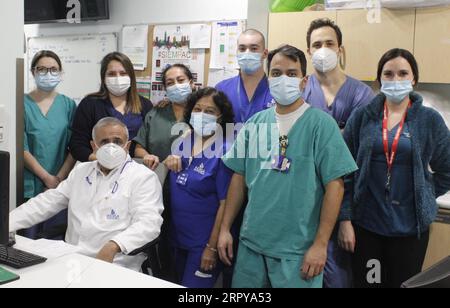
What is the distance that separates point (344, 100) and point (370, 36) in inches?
32.1

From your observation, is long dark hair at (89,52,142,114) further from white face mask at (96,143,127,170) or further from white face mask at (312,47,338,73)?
white face mask at (312,47,338,73)

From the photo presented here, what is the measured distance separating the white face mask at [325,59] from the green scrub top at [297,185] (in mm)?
617

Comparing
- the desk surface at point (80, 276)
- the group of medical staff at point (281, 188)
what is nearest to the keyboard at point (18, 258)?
the desk surface at point (80, 276)

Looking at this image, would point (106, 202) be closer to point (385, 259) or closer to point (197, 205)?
point (197, 205)

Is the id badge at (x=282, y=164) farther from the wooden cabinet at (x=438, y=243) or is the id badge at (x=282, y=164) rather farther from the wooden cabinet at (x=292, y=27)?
the wooden cabinet at (x=292, y=27)

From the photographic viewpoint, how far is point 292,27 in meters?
3.09

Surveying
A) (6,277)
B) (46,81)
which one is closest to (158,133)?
(46,81)

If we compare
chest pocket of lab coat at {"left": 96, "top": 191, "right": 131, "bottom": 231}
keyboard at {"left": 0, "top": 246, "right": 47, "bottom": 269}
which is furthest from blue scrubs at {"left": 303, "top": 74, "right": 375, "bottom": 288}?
keyboard at {"left": 0, "top": 246, "right": 47, "bottom": 269}

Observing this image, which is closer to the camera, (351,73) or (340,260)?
(340,260)

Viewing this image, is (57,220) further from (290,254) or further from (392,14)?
(392,14)

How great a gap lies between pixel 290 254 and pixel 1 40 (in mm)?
1590

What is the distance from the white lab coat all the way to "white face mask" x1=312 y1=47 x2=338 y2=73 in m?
1.04

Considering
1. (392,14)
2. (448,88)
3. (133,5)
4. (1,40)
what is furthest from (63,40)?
(448,88)
